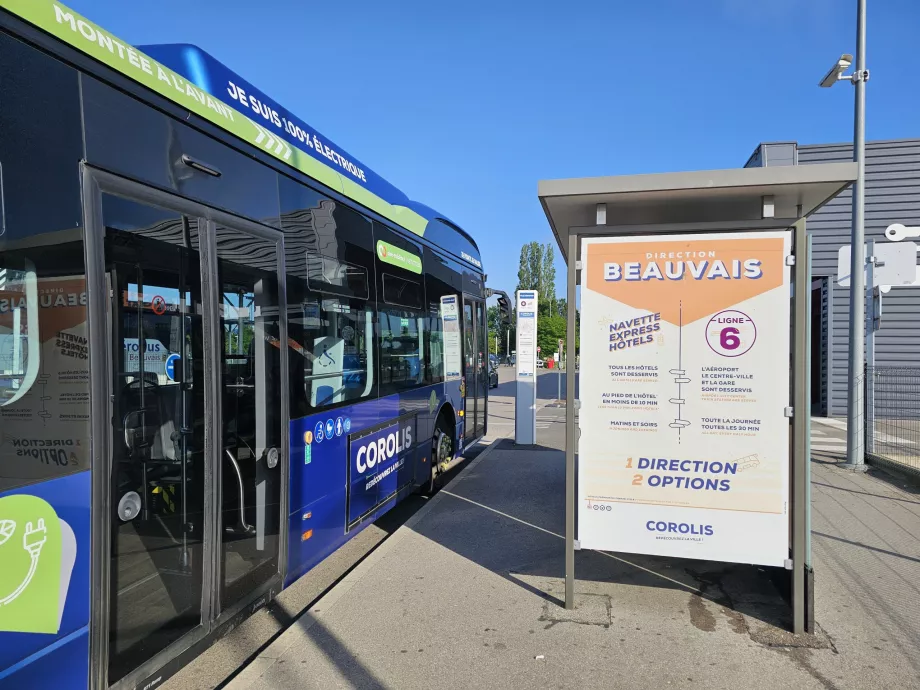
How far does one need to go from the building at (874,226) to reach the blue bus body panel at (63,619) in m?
16.8

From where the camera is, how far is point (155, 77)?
323 centimetres

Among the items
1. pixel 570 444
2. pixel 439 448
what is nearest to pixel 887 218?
pixel 439 448

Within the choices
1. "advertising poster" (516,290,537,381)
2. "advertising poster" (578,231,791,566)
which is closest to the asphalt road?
"advertising poster" (578,231,791,566)

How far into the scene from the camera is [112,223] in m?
2.83

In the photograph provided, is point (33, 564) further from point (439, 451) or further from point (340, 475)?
point (439, 451)

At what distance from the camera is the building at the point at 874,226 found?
15.7 meters

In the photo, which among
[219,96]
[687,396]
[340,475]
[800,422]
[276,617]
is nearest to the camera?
[219,96]

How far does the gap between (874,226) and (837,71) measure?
7931 mm

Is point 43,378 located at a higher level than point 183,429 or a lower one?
higher

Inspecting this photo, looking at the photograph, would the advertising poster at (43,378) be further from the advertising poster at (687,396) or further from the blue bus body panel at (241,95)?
the advertising poster at (687,396)

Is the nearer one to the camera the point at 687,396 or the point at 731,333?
the point at 731,333

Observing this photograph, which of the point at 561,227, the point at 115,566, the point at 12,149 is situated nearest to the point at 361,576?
the point at 115,566

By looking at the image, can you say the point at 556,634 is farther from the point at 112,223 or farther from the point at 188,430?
the point at 112,223

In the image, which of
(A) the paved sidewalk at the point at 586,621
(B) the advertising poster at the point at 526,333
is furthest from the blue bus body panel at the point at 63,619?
(B) the advertising poster at the point at 526,333
